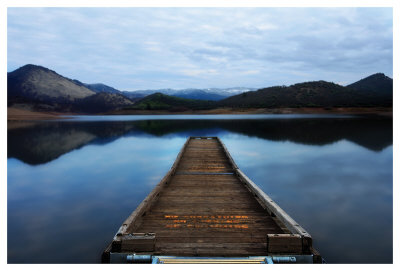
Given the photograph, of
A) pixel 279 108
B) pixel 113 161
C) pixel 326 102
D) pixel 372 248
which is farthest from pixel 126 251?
pixel 326 102

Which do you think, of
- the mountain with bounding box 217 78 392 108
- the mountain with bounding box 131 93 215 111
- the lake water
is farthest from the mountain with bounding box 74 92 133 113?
the lake water

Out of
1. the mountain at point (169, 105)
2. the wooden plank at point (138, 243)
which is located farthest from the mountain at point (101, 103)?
the wooden plank at point (138, 243)

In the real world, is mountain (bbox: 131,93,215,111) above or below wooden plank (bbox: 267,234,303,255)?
above

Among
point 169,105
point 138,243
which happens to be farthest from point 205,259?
point 169,105

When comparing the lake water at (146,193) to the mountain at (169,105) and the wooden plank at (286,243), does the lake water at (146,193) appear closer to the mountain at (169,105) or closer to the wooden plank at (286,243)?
the wooden plank at (286,243)

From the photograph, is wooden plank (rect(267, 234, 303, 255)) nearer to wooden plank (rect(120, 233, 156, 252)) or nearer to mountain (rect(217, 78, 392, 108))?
wooden plank (rect(120, 233, 156, 252))

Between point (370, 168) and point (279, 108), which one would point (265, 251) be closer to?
point (370, 168)
